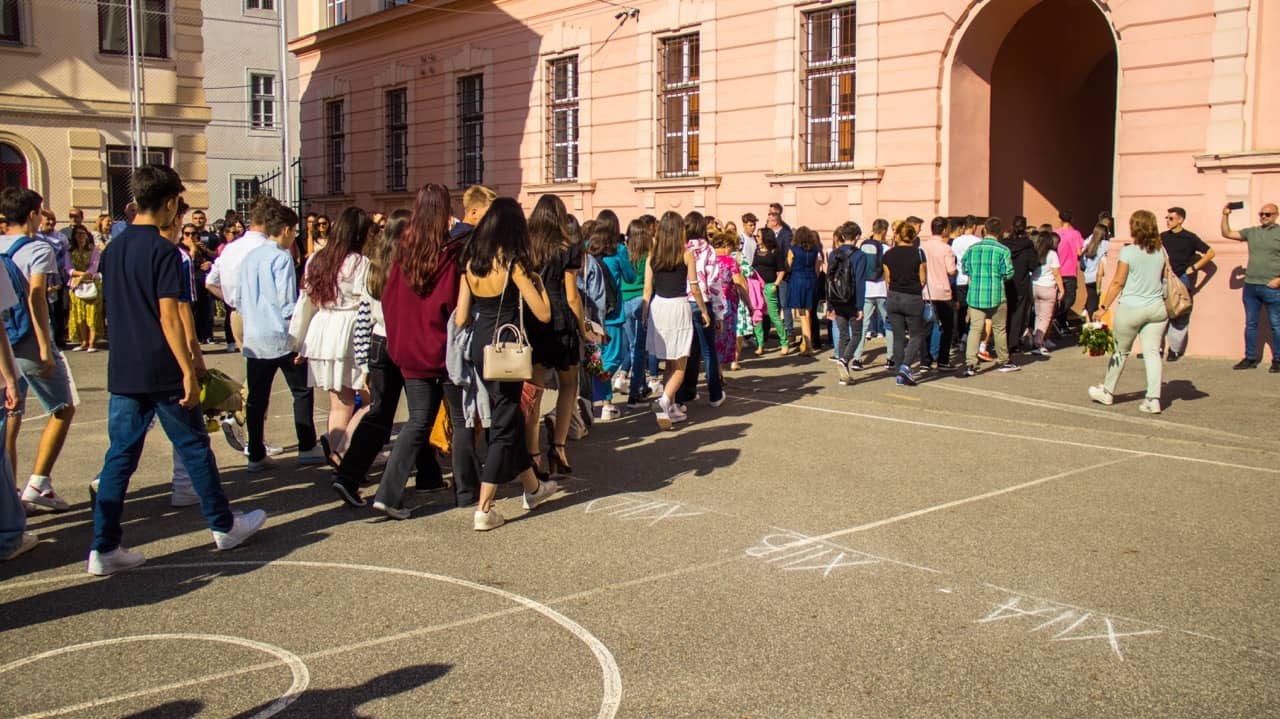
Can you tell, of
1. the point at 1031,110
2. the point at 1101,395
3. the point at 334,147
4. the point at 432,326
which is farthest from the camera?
the point at 334,147

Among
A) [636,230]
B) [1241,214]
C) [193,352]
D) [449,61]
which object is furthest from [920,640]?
[449,61]

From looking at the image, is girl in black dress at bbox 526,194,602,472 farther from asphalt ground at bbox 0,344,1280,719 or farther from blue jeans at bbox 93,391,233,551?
blue jeans at bbox 93,391,233,551

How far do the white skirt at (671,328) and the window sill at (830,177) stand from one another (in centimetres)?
878

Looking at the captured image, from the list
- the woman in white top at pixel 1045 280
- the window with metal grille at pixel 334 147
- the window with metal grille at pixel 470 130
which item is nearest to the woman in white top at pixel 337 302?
the woman in white top at pixel 1045 280

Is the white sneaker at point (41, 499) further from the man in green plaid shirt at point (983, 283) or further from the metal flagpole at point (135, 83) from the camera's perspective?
the metal flagpole at point (135, 83)

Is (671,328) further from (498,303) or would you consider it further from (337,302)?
(498,303)

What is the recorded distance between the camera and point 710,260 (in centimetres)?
1244

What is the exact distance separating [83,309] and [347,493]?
12.1 m

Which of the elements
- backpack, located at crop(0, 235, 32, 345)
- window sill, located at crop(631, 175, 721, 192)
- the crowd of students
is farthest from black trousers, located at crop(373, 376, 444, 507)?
window sill, located at crop(631, 175, 721, 192)

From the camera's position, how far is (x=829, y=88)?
63.3 ft

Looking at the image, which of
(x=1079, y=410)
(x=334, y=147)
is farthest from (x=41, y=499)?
(x=334, y=147)

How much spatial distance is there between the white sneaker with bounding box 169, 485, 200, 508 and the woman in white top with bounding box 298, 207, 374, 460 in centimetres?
94

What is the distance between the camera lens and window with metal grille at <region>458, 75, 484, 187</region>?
27469mm

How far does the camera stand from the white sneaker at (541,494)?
7.25 m
